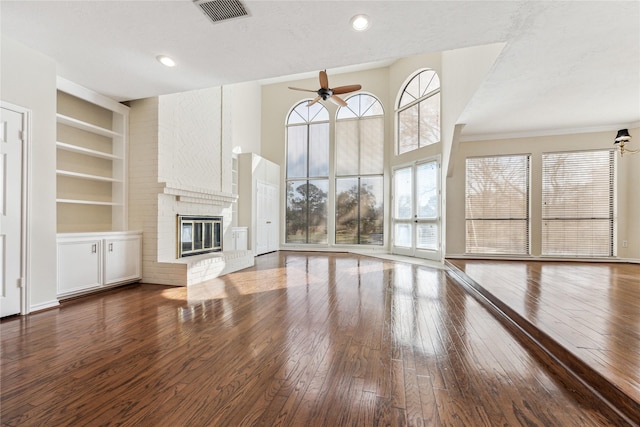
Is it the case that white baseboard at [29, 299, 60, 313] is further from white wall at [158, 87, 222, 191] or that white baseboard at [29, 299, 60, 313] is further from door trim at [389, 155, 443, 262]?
door trim at [389, 155, 443, 262]

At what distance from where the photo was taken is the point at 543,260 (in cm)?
574

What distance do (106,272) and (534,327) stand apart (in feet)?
15.7

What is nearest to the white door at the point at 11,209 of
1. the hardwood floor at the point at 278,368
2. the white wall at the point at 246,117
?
the hardwood floor at the point at 278,368

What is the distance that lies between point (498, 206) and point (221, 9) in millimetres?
6025

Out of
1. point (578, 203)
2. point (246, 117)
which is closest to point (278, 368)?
point (578, 203)

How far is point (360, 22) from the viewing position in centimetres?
245

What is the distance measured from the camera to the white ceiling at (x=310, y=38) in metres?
2.29

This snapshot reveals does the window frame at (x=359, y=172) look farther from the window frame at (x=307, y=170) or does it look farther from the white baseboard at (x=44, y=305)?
the white baseboard at (x=44, y=305)

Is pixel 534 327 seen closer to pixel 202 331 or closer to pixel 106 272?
pixel 202 331

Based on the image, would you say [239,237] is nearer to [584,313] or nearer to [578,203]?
[584,313]

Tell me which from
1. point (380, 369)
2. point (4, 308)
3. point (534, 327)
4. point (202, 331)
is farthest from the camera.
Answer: point (4, 308)

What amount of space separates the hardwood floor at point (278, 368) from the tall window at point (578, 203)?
3.97 meters

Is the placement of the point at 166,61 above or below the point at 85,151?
above

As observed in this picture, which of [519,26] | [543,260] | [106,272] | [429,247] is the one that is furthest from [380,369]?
[543,260]
